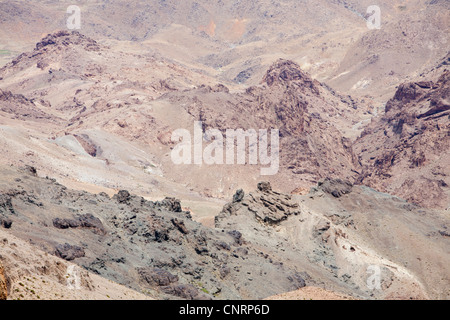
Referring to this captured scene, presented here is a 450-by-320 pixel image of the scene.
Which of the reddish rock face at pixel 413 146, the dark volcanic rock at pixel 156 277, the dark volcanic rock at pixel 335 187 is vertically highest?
the reddish rock face at pixel 413 146

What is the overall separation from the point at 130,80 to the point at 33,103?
25.2m

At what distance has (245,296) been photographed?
4356 cm

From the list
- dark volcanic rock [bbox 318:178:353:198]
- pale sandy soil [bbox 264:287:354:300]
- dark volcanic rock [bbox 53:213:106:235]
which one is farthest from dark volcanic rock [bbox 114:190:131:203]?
dark volcanic rock [bbox 318:178:353:198]

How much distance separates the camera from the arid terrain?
136 ft

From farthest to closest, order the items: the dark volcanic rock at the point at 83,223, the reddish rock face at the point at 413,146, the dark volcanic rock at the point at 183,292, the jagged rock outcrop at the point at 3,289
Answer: the reddish rock face at the point at 413,146, the dark volcanic rock at the point at 83,223, the dark volcanic rock at the point at 183,292, the jagged rock outcrop at the point at 3,289

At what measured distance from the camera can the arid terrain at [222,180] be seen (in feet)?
136

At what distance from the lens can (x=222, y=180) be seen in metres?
96.2

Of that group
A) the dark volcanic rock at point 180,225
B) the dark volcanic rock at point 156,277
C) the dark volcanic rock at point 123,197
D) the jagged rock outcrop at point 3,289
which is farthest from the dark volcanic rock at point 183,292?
the jagged rock outcrop at point 3,289

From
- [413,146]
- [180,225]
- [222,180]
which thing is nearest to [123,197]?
[180,225]

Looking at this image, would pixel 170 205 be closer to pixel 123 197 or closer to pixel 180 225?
pixel 123 197

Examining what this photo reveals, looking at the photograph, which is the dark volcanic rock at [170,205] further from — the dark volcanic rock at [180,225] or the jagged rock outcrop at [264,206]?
the dark volcanic rock at [180,225]

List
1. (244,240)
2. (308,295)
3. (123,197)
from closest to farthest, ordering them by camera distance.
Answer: (308,295) < (123,197) < (244,240)

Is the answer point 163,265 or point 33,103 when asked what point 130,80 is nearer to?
point 33,103

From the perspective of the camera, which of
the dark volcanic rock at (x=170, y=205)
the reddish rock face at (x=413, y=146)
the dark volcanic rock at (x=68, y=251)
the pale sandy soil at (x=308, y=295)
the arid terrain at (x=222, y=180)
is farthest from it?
the reddish rock face at (x=413, y=146)
